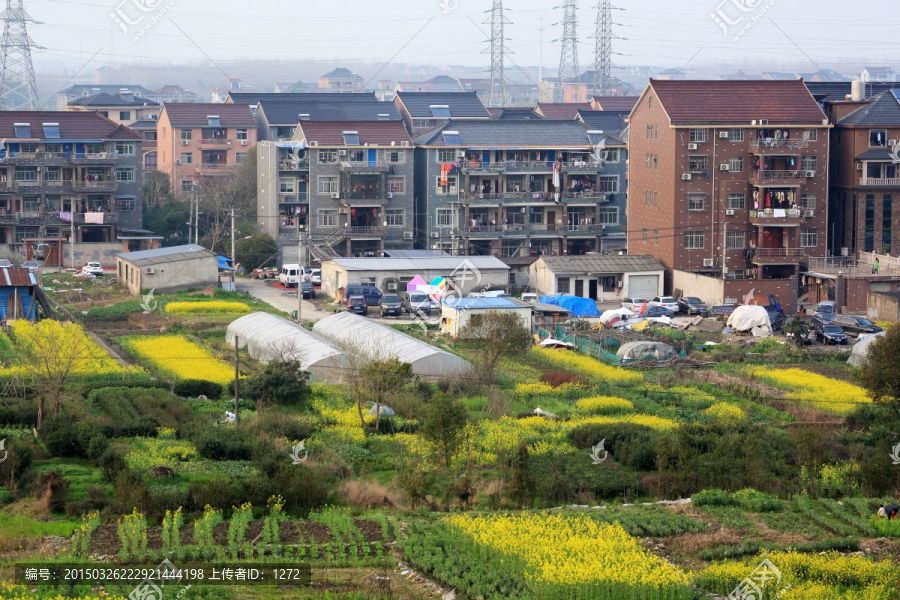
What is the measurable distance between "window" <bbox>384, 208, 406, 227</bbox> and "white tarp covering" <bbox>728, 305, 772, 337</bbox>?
13.4m

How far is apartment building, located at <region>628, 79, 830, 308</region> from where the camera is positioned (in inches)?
1468

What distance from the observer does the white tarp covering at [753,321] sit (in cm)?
3145

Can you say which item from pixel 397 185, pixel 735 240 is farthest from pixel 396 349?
pixel 397 185

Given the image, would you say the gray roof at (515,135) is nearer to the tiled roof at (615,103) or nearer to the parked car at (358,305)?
the parked car at (358,305)

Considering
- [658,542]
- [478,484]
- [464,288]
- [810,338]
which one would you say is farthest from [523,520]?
[464,288]

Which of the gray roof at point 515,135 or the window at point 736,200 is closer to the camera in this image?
the window at point 736,200

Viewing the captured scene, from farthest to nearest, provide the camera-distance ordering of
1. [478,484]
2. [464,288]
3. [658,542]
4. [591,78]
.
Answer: [591,78] < [464,288] < [478,484] < [658,542]

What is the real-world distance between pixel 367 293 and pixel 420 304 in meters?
1.65

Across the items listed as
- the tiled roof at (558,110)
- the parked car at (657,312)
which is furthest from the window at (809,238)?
the tiled roof at (558,110)

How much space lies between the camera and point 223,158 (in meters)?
53.9

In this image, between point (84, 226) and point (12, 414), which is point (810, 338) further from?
point (84, 226)

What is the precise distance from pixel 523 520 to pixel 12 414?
29.4 feet

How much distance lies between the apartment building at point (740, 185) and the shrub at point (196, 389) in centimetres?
1584

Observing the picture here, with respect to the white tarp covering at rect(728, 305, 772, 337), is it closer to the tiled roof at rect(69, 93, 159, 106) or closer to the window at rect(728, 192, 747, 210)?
the window at rect(728, 192, 747, 210)
